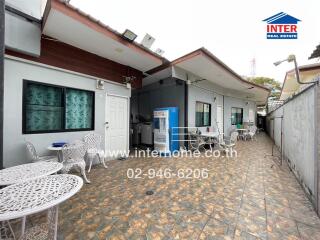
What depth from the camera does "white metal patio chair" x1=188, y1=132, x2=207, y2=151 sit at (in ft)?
20.9

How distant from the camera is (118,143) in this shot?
5.48 m

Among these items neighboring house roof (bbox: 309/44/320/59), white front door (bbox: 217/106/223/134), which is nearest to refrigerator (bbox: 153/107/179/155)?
white front door (bbox: 217/106/223/134)

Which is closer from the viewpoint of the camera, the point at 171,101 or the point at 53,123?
the point at 53,123

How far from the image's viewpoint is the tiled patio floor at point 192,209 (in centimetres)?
192

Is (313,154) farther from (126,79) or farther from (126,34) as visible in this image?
(126,79)

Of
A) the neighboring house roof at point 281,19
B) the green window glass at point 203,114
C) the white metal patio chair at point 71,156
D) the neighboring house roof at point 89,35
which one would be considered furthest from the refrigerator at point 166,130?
the neighboring house roof at point 281,19

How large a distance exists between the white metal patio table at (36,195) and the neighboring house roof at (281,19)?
664 cm

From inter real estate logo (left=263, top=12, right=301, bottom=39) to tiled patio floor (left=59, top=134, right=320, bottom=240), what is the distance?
434 cm

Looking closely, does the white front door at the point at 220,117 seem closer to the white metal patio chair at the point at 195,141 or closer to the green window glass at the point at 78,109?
the white metal patio chair at the point at 195,141

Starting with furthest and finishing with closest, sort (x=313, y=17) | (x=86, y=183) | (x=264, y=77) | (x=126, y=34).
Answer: (x=264, y=77) < (x=313, y=17) < (x=126, y=34) < (x=86, y=183)

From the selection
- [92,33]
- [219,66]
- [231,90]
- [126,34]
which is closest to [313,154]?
[219,66]

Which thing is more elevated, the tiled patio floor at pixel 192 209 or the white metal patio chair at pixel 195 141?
the white metal patio chair at pixel 195 141

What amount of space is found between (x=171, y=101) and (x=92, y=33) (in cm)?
440

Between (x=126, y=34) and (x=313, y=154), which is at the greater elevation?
(x=126, y=34)
